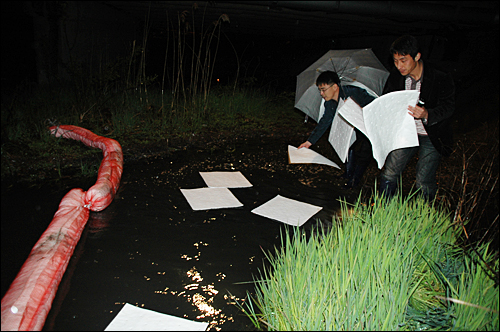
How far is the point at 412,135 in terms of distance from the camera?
238cm

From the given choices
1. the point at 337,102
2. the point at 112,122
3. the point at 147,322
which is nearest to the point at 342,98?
the point at 337,102

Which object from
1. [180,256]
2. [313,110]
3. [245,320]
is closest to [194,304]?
[245,320]

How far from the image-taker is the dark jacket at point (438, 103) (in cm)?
247

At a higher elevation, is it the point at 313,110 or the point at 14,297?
the point at 313,110

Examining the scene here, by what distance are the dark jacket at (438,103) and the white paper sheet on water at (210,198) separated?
1.63 m

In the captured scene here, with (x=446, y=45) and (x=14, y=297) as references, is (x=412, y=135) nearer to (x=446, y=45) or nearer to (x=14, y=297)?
(x=14, y=297)

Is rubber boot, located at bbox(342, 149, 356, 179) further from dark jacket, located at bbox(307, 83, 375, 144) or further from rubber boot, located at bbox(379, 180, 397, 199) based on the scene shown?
rubber boot, located at bbox(379, 180, 397, 199)

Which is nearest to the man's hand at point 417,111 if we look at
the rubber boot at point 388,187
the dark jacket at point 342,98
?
the rubber boot at point 388,187

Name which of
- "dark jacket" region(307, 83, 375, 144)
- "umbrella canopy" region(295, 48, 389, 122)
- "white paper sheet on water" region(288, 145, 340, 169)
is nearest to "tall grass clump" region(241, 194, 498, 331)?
"white paper sheet on water" region(288, 145, 340, 169)

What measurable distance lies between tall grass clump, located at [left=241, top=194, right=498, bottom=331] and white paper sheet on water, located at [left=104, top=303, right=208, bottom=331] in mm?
305

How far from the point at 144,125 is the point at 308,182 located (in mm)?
2542

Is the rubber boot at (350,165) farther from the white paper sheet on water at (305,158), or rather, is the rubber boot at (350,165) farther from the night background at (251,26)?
the night background at (251,26)

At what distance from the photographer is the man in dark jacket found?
7.91ft

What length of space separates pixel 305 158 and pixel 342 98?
667mm
